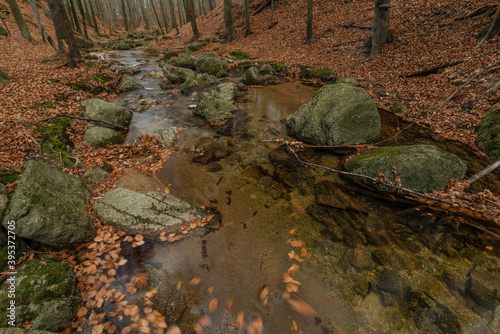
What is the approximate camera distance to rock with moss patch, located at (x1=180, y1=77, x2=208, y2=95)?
11694 mm

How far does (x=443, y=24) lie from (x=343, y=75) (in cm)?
539

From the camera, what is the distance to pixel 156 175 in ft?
18.1

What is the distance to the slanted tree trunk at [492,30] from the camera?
322 inches

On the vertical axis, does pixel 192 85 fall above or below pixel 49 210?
above

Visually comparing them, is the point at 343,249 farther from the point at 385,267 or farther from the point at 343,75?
the point at 343,75

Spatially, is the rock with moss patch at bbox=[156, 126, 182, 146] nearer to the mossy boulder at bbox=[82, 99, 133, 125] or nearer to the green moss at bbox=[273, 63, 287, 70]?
the mossy boulder at bbox=[82, 99, 133, 125]

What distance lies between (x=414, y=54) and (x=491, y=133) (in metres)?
6.63

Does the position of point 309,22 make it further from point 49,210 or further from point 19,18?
point 19,18

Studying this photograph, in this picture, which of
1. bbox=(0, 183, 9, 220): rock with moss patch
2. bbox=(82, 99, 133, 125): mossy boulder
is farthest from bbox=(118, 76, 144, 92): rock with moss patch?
bbox=(0, 183, 9, 220): rock with moss patch

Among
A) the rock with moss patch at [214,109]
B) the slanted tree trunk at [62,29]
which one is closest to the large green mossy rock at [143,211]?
the rock with moss patch at [214,109]

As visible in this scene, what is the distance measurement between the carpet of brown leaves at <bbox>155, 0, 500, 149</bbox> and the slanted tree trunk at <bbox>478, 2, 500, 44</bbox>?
1.14 feet

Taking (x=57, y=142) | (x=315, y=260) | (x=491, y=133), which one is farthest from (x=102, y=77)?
(x=491, y=133)

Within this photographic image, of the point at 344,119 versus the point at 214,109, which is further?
the point at 214,109

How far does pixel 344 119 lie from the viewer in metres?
6.23
